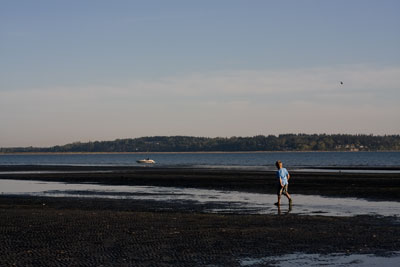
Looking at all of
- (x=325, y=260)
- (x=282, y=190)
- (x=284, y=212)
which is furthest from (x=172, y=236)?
(x=282, y=190)

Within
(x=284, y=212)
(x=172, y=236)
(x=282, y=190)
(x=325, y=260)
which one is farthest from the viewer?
(x=282, y=190)

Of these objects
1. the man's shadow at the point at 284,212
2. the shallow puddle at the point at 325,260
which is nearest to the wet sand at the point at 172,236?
the man's shadow at the point at 284,212

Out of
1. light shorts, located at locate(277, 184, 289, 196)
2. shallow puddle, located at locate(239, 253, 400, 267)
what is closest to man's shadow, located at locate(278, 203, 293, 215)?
light shorts, located at locate(277, 184, 289, 196)

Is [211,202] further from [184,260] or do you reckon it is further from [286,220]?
[184,260]

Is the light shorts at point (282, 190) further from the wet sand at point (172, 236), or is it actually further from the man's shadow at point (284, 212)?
the wet sand at point (172, 236)

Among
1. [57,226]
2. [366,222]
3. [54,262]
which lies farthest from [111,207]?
[54,262]

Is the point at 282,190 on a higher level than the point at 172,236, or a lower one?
higher

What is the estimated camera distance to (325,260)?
13828 millimetres

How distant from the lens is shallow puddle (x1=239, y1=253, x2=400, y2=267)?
1338 centimetres

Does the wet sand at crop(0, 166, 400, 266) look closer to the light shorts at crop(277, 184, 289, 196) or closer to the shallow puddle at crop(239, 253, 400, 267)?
the shallow puddle at crop(239, 253, 400, 267)

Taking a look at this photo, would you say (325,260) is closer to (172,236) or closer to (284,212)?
(172,236)

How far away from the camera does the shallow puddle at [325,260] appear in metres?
13.4

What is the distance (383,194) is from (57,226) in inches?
856

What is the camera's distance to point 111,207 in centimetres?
2794
